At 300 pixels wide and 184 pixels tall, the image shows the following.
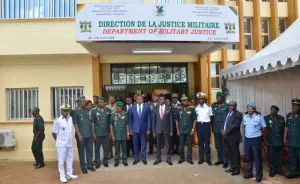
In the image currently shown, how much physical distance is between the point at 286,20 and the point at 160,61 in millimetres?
6876

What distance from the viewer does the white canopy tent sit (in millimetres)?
6382

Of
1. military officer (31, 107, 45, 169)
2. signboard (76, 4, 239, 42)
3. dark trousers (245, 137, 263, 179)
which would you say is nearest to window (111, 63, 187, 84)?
signboard (76, 4, 239, 42)

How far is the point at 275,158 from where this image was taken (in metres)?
6.54

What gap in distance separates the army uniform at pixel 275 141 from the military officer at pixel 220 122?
1.10 meters

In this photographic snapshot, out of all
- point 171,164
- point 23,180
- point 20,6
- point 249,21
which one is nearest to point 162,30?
point 171,164

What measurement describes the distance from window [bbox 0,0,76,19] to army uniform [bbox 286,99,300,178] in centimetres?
793

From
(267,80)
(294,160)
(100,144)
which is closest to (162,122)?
(100,144)

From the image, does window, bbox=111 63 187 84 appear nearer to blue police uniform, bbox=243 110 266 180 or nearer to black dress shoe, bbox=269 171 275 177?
blue police uniform, bbox=243 110 266 180

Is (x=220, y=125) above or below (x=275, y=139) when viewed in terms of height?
above

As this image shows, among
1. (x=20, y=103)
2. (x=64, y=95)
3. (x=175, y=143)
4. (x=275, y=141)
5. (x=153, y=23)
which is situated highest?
(x=153, y=23)

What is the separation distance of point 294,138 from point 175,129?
324cm

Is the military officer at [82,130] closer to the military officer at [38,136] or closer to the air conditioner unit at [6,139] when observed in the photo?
the military officer at [38,136]

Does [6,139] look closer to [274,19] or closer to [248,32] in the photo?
[248,32]

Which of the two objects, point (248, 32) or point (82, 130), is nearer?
point (82, 130)
